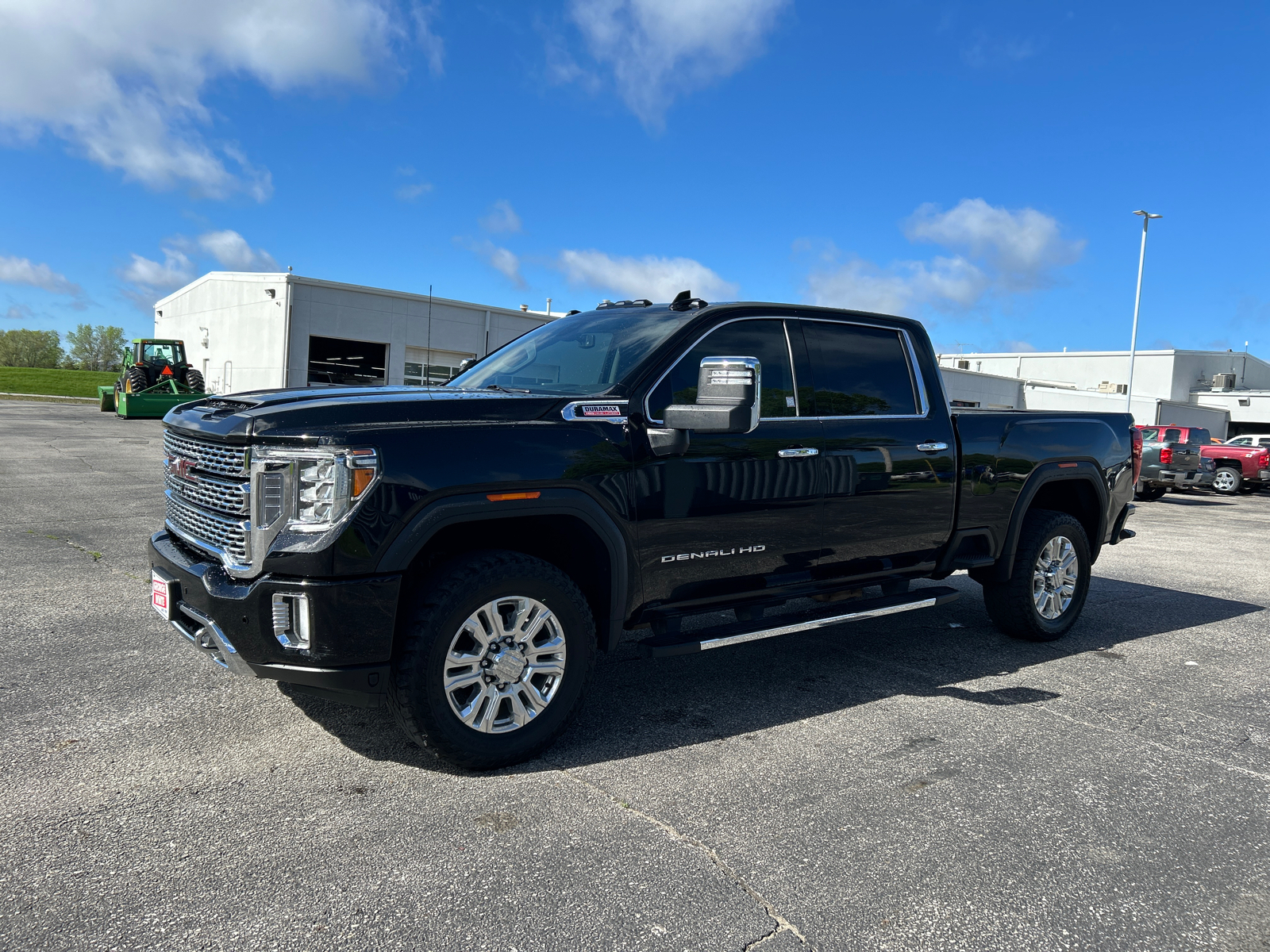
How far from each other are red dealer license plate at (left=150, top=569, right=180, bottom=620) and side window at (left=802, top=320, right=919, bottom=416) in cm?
310

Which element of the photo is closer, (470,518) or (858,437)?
(470,518)

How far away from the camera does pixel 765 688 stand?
4.85m

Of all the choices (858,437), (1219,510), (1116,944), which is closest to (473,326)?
(1219,510)

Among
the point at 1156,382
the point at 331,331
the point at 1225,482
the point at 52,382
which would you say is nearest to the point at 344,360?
the point at 331,331

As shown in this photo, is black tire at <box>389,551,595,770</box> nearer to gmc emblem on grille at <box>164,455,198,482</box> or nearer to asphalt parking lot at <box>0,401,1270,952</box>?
asphalt parking lot at <box>0,401,1270,952</box>

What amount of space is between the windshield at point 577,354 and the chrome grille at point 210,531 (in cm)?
146

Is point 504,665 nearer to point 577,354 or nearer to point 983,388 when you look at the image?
point 577,354

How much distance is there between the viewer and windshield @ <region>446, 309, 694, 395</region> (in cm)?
434

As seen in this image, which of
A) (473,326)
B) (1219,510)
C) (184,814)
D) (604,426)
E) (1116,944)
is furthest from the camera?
(473,326)

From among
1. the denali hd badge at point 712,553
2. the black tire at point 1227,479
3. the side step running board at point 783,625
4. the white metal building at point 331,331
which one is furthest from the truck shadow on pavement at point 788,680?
the white metal building at point 331,331

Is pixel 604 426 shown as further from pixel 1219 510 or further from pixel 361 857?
pixel 1219 510

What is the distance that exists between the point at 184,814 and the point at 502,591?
133 cm

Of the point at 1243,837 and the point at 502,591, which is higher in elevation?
the point at 502,591

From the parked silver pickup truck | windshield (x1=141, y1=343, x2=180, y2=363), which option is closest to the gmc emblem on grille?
the parked silver pickup truck
